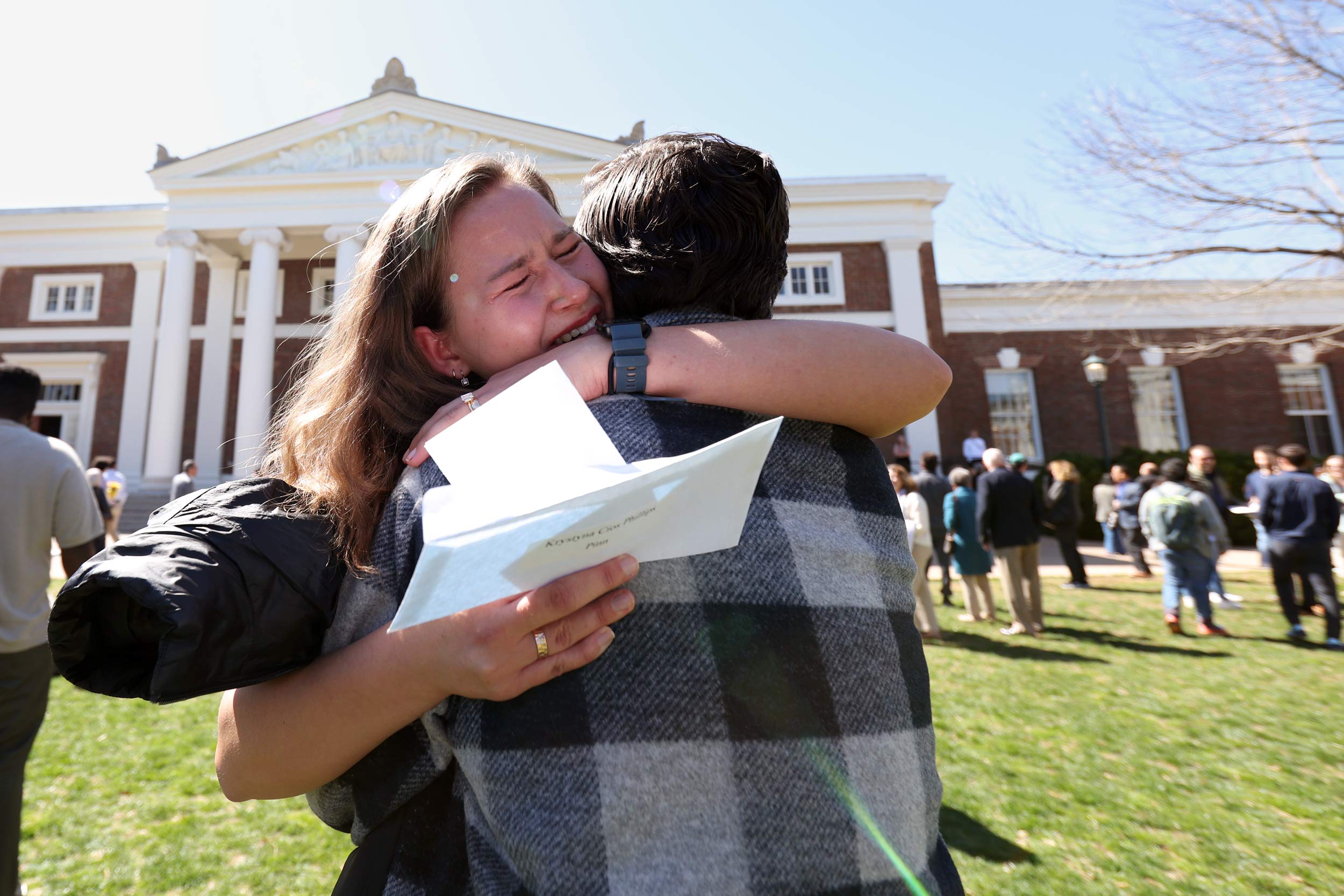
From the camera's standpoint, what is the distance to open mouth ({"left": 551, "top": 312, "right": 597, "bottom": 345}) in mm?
1251

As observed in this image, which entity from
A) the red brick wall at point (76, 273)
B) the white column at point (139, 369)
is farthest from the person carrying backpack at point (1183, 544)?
Result: the red brick wall at point (76, 273)

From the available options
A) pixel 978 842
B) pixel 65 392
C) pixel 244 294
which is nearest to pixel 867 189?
pixel 244 294

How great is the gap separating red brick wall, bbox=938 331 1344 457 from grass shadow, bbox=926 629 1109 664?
50.9 ft

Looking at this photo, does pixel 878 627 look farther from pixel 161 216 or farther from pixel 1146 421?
→ pixel 161 216

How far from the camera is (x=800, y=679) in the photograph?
940 mm

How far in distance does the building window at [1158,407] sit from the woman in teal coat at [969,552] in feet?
58.1

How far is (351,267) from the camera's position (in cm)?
2216

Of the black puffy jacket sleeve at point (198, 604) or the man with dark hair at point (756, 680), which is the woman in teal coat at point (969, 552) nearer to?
the man with dark hair at point (756, 680)

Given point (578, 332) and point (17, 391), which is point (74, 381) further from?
point (578, 332)

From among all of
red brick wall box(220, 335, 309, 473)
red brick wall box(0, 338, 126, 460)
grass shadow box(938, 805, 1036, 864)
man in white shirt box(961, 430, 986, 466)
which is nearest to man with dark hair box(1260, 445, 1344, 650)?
grass shadow box(938, 805, 1036, 864)

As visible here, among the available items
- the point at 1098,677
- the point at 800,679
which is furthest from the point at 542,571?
the point at 1098,677

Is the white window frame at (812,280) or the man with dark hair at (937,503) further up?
the white window frame at (812,280)

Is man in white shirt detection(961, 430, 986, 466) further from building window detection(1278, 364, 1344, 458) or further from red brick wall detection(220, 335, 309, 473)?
red brick wall detection(220, 335, 309, 473)

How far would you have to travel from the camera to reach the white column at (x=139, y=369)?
2223 cm
